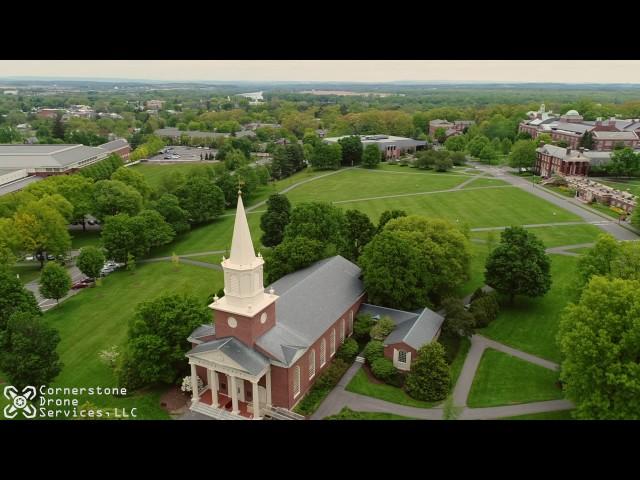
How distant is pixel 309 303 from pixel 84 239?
144 feet

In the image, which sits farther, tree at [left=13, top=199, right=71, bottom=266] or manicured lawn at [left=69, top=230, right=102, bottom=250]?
manicured lawn at [left=69, top=230, right=102, bottom=250]

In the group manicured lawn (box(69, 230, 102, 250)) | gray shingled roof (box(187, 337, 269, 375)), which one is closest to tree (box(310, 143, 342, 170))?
manicured lawn (box(69, 230, 102, 250))

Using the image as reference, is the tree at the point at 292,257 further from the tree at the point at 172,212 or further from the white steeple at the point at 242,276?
the tree at the point at 172,212

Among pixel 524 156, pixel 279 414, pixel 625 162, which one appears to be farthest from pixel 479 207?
pixel 279 414

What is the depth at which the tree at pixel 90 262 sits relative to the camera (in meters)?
46.3

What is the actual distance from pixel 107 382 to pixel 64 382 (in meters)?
2.71

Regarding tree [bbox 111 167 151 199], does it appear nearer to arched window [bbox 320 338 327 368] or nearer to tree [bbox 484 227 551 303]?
arched window [bbox 320 338 327 368]

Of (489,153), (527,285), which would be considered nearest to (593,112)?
(489,153)

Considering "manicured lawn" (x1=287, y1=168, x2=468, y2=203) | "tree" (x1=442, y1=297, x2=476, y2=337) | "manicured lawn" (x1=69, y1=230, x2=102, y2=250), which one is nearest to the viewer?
"tree" (x1=442, y1=297, x2=476, y2=337)

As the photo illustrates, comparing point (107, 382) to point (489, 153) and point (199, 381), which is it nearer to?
point (199, 381)

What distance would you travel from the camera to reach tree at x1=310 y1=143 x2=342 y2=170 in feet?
347

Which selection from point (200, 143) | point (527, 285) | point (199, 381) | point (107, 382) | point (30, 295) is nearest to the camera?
point (199, 381)

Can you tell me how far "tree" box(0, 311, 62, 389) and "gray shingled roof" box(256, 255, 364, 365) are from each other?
1194 cm

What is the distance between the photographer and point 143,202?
70.6 metres
